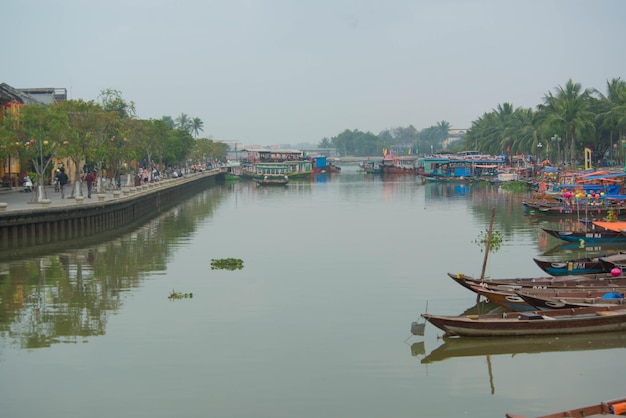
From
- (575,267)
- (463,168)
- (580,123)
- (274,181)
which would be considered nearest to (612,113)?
(580,123)

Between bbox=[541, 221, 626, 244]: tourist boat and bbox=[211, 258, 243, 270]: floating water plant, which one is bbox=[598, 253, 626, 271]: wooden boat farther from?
bbox=[211, 258, 243, 270]: floating water plant

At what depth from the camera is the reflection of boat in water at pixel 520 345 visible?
21.1 metres

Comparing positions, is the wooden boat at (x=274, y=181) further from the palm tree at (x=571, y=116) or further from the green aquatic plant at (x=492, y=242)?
the green aquatic plant at (x=492, y=242)

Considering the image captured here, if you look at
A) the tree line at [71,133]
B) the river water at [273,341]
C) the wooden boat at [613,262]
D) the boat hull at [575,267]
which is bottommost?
the river water at [273,341]

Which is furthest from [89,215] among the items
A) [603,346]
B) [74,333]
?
[603,346]

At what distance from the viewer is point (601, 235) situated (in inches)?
1544

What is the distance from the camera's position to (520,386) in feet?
62.0

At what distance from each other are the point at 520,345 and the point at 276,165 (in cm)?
10712

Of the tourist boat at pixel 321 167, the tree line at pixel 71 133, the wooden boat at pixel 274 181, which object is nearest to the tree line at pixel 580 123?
the wooden boat at pixel 274 181

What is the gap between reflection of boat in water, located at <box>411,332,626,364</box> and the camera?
21.1 m

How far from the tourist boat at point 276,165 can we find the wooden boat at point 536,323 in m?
98.0

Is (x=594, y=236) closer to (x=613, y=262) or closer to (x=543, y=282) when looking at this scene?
(x=613, y=262)

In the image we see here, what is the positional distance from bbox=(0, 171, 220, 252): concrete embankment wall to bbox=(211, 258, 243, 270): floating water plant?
9480mm

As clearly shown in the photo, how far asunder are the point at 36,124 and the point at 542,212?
31943 mm
